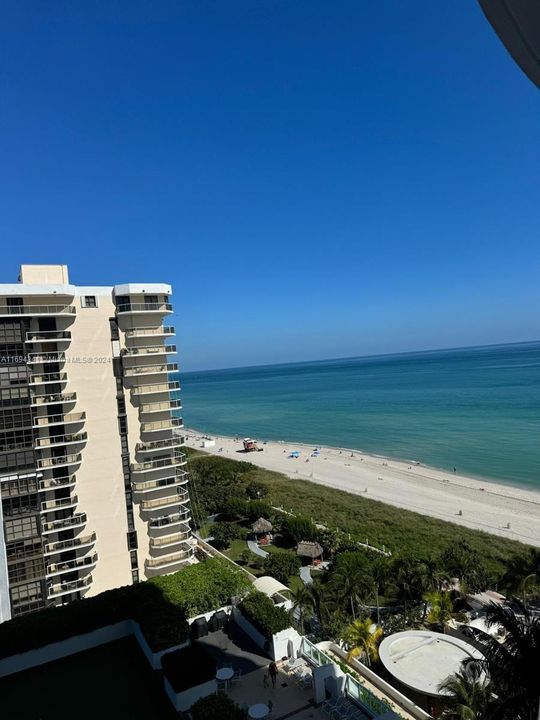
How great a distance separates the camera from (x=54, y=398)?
25.1m

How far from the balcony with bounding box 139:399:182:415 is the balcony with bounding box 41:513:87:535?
645cm

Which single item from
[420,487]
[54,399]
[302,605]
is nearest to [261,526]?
[302,605]

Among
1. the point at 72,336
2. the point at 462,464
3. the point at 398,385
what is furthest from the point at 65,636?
the point at 398,385

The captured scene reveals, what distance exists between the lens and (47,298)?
81.1ft

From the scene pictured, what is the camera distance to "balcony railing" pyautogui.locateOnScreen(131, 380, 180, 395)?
27406 mm

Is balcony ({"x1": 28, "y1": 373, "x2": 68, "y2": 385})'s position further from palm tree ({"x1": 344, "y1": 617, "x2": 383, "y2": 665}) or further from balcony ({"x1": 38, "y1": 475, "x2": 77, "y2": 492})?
palm tree ({"x1": 344, "y1": 617, "x2": 383, "y2": 665})

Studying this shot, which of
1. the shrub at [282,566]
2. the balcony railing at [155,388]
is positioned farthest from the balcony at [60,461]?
the shrub at [282,566]

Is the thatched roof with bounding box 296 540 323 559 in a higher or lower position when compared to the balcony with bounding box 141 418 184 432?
lower

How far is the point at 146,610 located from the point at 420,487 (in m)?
41.8

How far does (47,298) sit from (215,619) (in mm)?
17710

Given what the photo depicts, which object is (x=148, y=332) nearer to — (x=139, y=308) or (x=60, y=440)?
(x=139, y=308)

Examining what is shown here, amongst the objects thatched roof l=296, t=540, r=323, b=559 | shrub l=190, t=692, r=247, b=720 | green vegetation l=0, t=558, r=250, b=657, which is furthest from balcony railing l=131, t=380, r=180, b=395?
shrub l=190, t=692, r=247, b=720

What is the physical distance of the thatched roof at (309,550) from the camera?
31.7 meters

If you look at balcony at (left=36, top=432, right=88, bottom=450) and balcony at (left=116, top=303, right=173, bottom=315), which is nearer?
balcony at (left=36, top=432, right=88, bottom=450)
